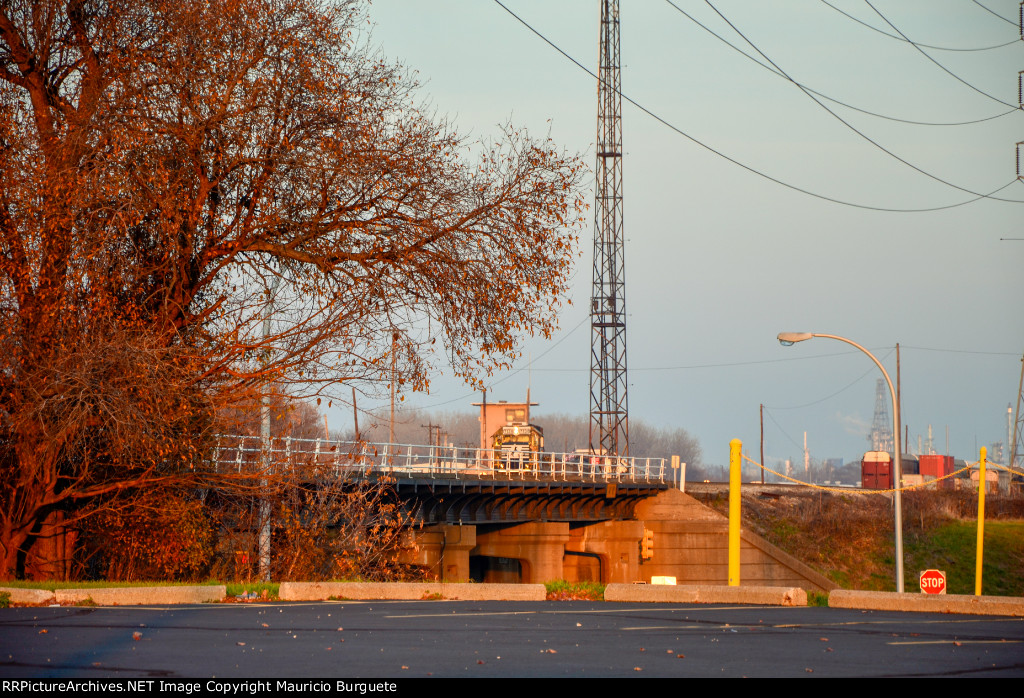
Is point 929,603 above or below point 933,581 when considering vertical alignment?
Result: above

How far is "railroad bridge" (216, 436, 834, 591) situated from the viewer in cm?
4116

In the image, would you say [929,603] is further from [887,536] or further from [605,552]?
[887,536]

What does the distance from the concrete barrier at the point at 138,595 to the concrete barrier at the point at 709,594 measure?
17.9 feet

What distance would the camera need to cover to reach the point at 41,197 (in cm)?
1641

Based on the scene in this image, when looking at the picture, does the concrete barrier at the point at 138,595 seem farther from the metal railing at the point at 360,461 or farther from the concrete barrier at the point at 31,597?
the metal railing at the point at 360,461

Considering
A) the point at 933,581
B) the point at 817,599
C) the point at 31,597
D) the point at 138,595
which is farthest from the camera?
the point at 933,581

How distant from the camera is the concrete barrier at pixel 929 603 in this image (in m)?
12.1

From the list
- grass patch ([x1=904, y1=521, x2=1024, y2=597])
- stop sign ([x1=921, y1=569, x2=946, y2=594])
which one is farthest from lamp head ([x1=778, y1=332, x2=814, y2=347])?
grass patch ([x1=904, y1=521, x2=1024, y2=597])

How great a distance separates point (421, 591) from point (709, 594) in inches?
158

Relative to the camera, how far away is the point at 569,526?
172 feet

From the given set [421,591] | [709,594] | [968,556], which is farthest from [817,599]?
[968,556]

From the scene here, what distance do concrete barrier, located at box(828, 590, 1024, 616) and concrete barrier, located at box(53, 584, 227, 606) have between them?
8.02 m

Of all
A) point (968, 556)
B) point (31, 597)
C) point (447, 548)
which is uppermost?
point (31, 597)
